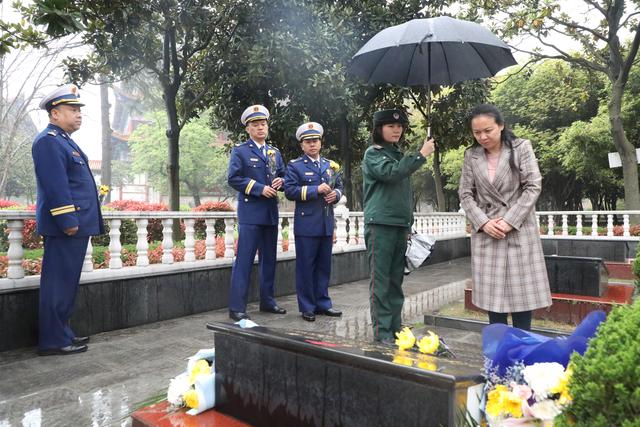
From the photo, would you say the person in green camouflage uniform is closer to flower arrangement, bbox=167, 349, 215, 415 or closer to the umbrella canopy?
the umbrella canopy

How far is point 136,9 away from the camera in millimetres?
7691

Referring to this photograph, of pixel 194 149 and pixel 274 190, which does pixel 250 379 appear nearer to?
pixel 274 190

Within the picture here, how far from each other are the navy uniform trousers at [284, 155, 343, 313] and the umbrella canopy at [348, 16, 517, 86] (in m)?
1.44

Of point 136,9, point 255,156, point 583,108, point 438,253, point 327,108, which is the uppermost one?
point 583,108

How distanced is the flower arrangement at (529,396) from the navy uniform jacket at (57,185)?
3.59 meters

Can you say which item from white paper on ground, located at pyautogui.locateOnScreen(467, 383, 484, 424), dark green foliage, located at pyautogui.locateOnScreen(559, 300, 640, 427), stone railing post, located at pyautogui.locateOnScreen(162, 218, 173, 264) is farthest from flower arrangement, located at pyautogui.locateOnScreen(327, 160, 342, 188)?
dark green foliage, located at pyautogui.locateOnScreen(559, 300, 640, 427)

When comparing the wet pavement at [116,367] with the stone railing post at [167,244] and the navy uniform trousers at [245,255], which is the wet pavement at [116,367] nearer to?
the navy uniform trousers at [245,255]

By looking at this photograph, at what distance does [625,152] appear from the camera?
45.9ft

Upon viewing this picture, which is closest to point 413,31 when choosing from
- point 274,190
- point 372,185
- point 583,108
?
point 372,185

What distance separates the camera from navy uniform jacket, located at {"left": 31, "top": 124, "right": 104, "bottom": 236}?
3.93m

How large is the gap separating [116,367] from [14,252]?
5.02 ft

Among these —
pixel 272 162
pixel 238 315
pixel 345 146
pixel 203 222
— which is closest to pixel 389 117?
pixel 272 162

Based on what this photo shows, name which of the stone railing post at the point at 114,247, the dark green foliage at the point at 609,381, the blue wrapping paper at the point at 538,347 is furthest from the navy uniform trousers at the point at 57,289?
the dark green foliage at the point at 609,381

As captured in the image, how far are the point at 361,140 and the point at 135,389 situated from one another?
1209cm
